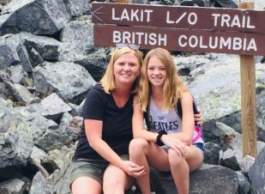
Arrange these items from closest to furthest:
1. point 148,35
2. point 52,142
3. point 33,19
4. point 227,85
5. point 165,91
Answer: point 165,91, point 148,35, point 52,142, point 227,85, point 33,19

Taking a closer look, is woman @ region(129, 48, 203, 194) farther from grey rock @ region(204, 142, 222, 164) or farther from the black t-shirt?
grey rock @ region(204, 142, 222, 164)

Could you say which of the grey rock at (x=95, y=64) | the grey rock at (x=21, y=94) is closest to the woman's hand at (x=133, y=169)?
the grey rock at (x=21, y=94)

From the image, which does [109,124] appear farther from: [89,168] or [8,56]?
[8,56]

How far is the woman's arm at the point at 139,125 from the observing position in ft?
21.0

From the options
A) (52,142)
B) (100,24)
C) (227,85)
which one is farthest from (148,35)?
(227,85)

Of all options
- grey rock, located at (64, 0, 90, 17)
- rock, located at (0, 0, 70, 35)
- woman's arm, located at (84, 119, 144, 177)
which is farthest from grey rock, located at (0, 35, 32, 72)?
woman's arm, located at (84, 119, 144, 177)

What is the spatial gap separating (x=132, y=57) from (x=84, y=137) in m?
0.91

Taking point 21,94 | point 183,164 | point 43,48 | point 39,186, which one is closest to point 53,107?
point 21,94

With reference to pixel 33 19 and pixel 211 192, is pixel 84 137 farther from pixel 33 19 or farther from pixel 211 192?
pixel 33 19

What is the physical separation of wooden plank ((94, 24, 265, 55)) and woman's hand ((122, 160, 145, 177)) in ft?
6.48

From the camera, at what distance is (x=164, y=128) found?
21.8 ft

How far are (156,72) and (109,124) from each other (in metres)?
0.66

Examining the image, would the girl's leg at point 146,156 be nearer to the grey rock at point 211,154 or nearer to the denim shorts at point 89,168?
the denim shorts at point 89,168

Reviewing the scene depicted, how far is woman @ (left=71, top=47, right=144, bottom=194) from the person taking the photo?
6.50 metres
